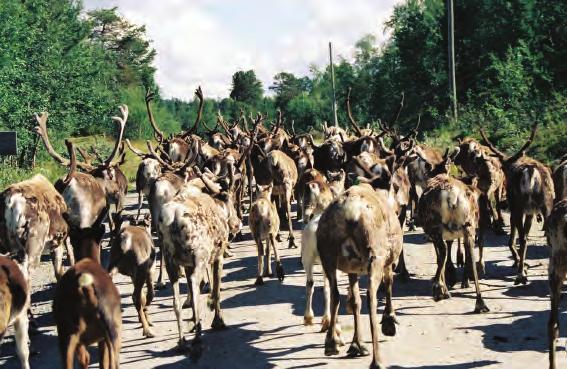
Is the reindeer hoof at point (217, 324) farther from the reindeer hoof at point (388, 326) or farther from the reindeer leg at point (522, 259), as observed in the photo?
the reindeer leg at point (522, 259)

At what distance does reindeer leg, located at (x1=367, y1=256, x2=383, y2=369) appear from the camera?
745cm

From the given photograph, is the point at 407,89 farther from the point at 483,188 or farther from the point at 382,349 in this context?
the point at 382,349

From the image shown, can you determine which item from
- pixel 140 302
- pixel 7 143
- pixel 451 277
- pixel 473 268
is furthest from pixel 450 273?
pixel 7 143

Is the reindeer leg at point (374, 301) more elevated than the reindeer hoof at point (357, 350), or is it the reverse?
the reindeer leg at point (374, 301)

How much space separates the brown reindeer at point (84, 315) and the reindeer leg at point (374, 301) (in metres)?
2.87

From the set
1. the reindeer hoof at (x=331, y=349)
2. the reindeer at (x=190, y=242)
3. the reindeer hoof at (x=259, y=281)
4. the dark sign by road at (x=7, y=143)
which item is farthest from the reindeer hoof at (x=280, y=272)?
the dark sign by road at (x=7, y=143)

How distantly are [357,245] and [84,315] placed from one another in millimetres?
3212

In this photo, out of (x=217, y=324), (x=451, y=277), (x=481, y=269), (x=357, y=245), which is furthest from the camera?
(x=481, y=269)

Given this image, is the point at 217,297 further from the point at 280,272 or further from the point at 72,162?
the point at 72,162

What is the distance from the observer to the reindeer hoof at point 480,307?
10.0 meters

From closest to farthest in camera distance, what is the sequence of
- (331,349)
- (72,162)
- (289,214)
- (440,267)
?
(331,349)
(440,267)
(72,162)
(289,214)

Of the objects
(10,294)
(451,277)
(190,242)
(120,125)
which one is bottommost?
(451,277)

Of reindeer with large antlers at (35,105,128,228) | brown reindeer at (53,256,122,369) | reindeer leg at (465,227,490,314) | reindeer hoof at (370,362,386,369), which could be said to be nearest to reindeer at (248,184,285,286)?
reindeer with large antlers at (35,105,128,228)

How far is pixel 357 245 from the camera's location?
25.3 ft
